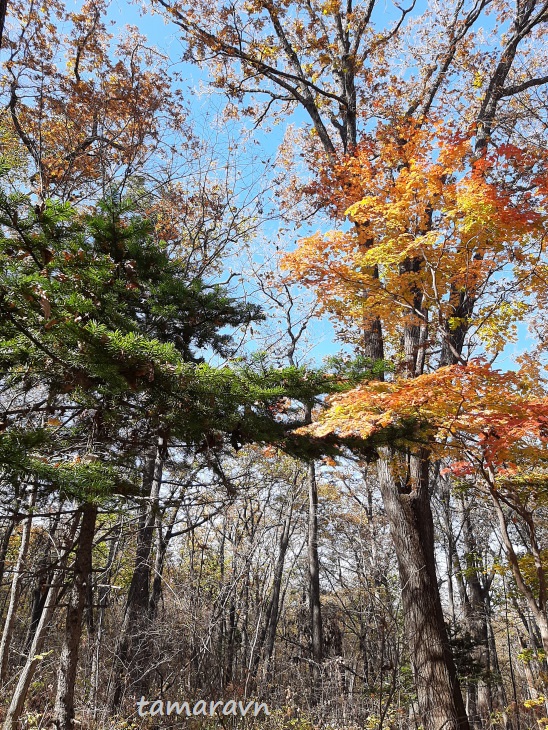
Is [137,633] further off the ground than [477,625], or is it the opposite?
[137,633]

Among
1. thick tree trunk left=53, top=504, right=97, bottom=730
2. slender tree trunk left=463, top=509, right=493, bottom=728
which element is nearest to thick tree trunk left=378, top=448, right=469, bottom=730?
thick tree trunk left=53, top=504, right=97, bottom=730

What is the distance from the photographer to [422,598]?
16.7ft

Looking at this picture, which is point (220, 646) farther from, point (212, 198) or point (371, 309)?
point (212, 198)

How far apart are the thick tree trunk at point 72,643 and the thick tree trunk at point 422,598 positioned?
3.41 meters

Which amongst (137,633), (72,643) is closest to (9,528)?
(137,633)

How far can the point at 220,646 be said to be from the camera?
693 centimetres

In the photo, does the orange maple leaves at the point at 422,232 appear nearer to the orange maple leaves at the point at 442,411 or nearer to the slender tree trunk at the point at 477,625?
the orange maple leaves at the point at 442,411

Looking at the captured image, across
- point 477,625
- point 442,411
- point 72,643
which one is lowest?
point 477,625

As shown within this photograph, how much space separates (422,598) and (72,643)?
3716 mm

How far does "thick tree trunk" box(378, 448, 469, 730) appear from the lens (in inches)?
180

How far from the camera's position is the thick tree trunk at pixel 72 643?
362 centimetres

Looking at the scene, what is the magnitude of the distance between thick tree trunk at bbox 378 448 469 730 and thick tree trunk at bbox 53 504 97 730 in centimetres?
341

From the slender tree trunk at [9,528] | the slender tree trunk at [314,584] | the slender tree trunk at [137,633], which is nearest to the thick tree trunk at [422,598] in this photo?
the slender tree trunk at [137,633]

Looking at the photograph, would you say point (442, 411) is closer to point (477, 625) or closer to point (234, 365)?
point (234, 365)
